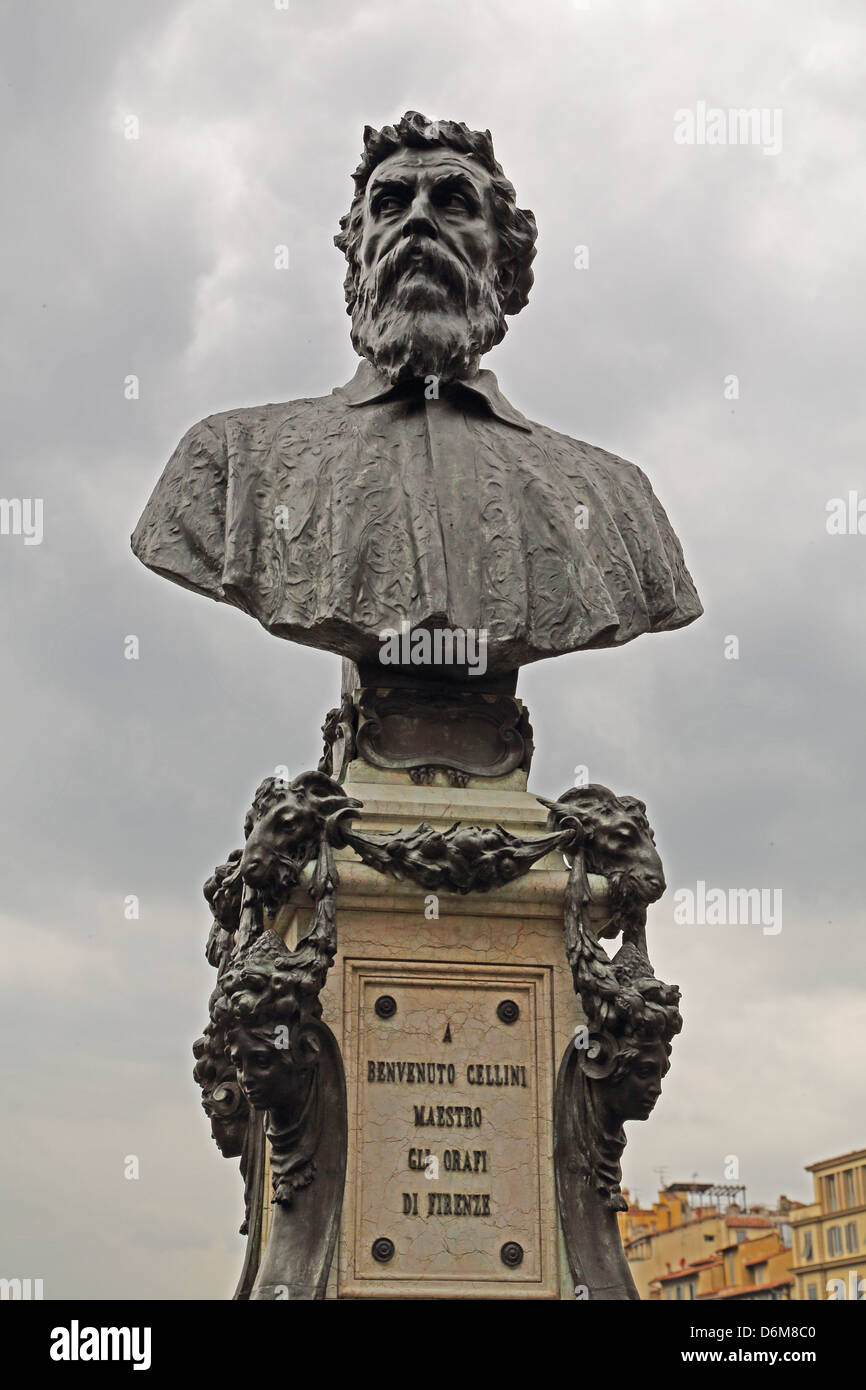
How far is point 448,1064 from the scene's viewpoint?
7.71 meters

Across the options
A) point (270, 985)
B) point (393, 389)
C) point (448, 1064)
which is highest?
point (393, 389)

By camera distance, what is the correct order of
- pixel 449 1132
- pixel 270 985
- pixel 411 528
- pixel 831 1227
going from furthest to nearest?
pixel 831 1227, pixel 411 528, pixel 449 1132, pixel 270 985

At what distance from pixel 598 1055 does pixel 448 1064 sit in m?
0.66

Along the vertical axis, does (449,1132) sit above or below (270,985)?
below

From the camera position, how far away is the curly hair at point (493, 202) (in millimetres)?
9562

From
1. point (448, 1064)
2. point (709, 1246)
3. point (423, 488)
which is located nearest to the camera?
point (448, 1064)

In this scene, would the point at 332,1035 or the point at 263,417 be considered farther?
the point at 263,417

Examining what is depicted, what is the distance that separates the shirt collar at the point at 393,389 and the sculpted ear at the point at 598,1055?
3.49 metres

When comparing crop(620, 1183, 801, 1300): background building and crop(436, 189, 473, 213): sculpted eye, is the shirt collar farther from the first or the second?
crop(620, 1183, 801, 1300): background building

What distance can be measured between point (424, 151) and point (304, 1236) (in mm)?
5639

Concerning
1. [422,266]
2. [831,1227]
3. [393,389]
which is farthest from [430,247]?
[831,1227]

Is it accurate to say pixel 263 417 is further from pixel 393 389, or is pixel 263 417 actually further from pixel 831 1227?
pixel 831 1227

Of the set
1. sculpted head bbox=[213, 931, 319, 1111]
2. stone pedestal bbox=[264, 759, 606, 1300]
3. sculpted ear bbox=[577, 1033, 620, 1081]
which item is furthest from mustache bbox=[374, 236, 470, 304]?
sculpted ear bbox=[577, 1033, 620, 1081]

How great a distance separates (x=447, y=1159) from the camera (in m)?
7.56
